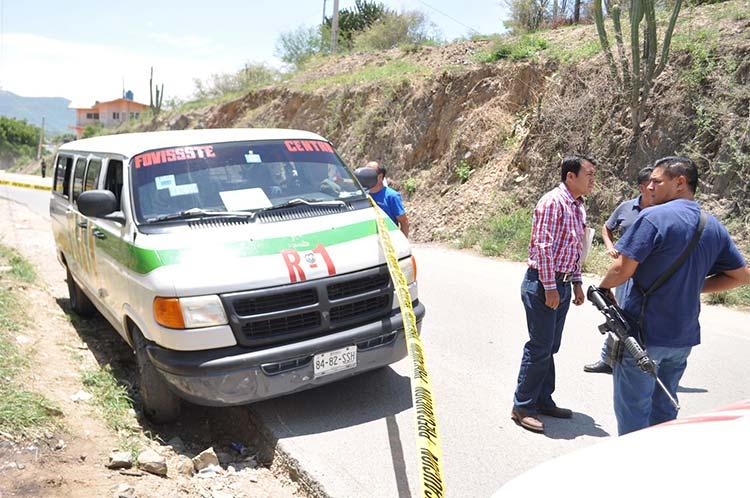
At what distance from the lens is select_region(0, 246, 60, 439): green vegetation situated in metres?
4.06

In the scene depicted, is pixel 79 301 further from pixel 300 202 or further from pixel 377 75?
pixel 377 75

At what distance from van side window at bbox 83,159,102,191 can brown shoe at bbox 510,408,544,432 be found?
168 inches

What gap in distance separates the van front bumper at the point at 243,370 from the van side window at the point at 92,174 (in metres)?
2.25

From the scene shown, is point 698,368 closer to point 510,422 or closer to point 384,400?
point 510,422

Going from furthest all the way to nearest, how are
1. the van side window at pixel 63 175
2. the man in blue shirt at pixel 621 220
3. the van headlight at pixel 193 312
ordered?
1. the van side window at pixel 63 175
2. the man in blue shirt at pixel 621 220
3. the van headlight at pixel 193 312

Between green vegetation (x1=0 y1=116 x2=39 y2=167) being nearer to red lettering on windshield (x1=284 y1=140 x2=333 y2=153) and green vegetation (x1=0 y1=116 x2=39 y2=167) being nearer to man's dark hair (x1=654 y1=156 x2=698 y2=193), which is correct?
red lettering on windshield (x1=284 y1=140 x2=333 y2=153)

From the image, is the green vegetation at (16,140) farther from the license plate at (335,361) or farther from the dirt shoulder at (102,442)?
the license plate at (335,361)

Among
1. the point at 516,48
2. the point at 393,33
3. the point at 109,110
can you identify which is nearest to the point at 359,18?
the point at 393,33

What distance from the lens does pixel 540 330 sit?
4246mm

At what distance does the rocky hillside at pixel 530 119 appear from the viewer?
10352 millimetres

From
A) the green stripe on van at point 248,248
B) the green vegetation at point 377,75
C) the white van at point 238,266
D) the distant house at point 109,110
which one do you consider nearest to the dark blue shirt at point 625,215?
the white van at point 238,266

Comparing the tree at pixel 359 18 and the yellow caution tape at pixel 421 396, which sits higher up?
the tree at pixel 359 18

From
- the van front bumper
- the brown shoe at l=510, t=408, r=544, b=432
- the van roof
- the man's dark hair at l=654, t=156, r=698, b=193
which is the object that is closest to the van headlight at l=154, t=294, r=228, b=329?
the van front bumper

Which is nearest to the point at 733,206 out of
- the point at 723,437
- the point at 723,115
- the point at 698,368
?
the point at 723,115
